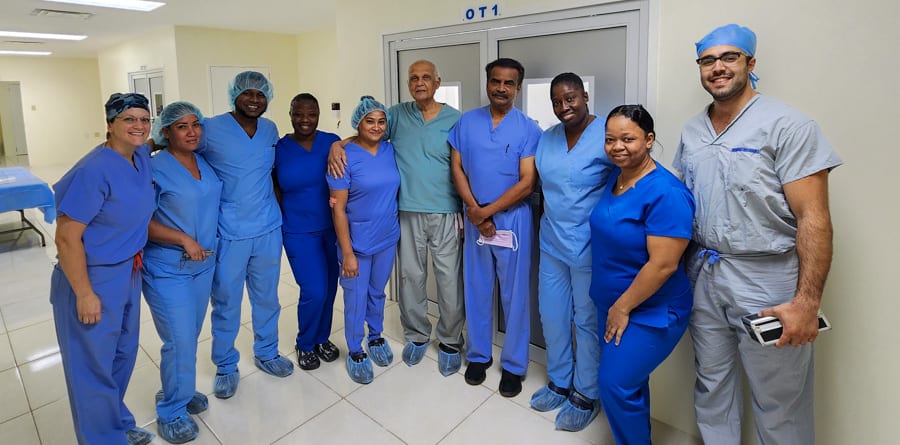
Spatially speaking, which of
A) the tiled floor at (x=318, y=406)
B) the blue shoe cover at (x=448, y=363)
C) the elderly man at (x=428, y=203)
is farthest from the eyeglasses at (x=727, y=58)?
the blue shoe cover at (x=448, y=363)

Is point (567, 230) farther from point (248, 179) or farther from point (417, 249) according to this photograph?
point (248, 179)

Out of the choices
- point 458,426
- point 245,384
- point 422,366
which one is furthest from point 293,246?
point 458,426

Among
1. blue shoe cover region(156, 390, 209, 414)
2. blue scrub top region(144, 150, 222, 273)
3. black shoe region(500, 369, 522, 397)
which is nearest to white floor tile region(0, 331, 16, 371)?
blue shoe cover region(156, 390, 209, 414)

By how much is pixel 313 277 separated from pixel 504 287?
891 mm

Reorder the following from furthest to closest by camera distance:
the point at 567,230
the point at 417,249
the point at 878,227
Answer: the point at 417,249
the point at 567,230
the point at 878,227

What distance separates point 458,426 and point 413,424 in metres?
0.18

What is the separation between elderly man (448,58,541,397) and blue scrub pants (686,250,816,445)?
0.70 meters

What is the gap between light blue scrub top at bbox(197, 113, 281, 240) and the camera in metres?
1.97

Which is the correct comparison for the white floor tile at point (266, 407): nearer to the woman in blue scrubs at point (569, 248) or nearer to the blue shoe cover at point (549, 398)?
the blue shoe cover at point (549, 398)

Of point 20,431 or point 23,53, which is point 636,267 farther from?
point 23,53

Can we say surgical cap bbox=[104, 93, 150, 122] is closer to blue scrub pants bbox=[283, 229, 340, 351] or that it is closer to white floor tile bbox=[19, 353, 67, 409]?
blue scrub pants bbox=[283, 229, 340, 351]

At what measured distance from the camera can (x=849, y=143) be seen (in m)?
1.42

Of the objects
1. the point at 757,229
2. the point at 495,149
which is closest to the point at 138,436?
the point at 495,149

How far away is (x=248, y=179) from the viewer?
6.64 feet
